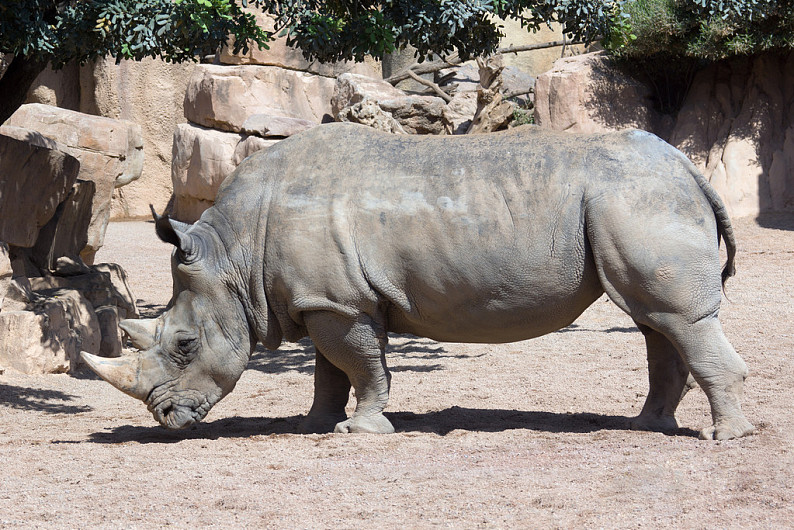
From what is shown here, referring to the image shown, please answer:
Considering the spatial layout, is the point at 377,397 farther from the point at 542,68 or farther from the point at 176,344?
the point at 542,68

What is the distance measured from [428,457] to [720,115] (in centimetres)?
1279

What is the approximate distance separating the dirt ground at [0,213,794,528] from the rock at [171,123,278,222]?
9293 mm

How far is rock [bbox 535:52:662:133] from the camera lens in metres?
16.4

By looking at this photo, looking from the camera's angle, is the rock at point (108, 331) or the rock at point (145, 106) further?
the rock at point (145, 106)

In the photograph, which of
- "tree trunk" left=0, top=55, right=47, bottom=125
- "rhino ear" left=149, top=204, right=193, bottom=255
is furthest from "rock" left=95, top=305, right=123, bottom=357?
"rhino ear" left=149, top=204, right=193, bottom=255

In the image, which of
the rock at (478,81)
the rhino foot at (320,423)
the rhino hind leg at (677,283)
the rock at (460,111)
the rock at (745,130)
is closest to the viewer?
the rhino hind leg at (677,283)

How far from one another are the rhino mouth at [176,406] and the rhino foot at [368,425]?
2.75ft

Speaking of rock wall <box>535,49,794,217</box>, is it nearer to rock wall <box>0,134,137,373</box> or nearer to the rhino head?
rock wall <box>0,134,137,373</box>

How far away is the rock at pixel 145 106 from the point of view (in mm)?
20234

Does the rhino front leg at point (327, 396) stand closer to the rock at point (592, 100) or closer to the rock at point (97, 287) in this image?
the rock at point (97, 287)

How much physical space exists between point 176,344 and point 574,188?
7.88 feet

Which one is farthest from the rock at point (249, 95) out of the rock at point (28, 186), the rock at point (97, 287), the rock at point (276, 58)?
the rock at point (28, 186)

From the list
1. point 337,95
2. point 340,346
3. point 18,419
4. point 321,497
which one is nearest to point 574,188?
point 340,346

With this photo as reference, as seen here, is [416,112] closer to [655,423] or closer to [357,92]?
[357,92]
